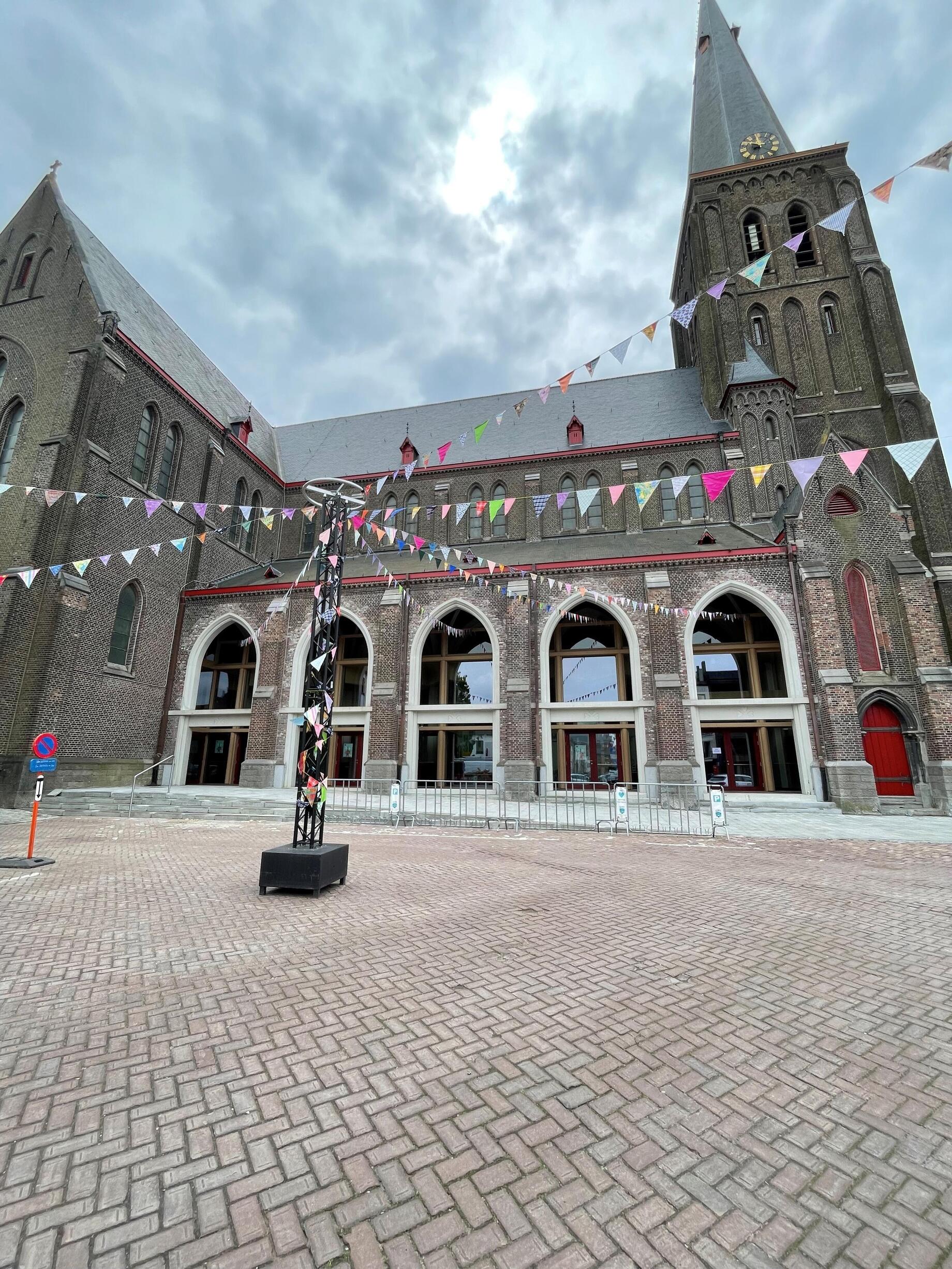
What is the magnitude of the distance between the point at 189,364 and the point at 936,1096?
99.6 ft

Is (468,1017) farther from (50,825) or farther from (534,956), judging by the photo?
(50,825)

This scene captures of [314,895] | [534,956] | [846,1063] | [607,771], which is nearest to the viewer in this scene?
[846,1063]

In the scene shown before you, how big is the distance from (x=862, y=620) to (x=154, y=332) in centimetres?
2840

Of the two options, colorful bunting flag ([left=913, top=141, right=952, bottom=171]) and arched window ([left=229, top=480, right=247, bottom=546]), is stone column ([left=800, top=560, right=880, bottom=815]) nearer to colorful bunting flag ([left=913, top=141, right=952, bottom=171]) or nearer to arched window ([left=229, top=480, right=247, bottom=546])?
colorful bunting flag ([left=913, top=141, right=952, bottom=171])

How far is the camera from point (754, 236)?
2725 centimetres

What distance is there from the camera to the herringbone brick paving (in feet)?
6.66

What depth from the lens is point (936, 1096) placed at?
2.95 meters

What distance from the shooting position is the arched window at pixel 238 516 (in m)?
24.9

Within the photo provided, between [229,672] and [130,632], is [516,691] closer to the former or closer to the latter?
[229,672]

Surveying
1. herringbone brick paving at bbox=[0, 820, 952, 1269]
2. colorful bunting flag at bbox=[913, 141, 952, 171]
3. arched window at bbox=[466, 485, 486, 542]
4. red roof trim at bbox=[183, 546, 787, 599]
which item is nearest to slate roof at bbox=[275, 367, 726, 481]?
arched window at bbox=[466, 485, 486, 542]

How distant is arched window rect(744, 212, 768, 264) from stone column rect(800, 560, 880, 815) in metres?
18.9

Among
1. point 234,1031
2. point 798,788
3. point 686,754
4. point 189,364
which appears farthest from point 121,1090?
point 189,364

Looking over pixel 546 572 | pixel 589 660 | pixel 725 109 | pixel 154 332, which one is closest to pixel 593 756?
pixel 589 660

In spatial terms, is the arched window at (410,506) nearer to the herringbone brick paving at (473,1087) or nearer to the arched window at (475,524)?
the arched window at (475,524)
